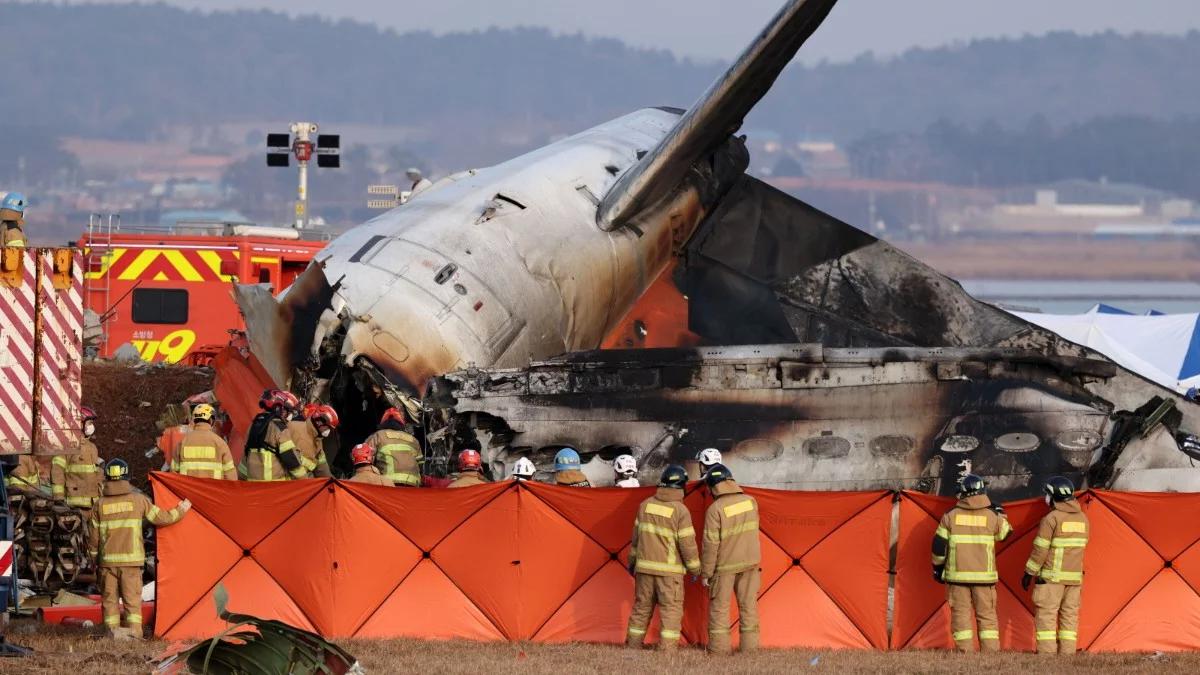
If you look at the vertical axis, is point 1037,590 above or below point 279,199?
below

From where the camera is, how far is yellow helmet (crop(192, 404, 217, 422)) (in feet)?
59.4

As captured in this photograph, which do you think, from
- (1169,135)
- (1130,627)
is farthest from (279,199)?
(1130,627)

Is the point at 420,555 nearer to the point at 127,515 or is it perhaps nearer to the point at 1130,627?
the point at 127,515

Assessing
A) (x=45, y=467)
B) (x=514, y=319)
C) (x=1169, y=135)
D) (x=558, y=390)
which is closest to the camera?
(x=558, y=390)

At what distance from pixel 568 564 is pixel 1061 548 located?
4.68m

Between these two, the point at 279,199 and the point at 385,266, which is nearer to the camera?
the point at 385,266

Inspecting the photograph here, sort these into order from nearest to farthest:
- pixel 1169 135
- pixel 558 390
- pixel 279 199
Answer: pixel 558 390
pixel 1169 135
pixel 279 199

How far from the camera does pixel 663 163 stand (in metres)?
24.5

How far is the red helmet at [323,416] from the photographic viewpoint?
758 inches

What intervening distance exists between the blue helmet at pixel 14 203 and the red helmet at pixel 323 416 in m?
3.87

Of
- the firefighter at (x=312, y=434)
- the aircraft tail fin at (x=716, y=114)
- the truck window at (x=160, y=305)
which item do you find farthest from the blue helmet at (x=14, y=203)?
the truck window at (x=160, y=305)

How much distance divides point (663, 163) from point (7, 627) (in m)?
11.8

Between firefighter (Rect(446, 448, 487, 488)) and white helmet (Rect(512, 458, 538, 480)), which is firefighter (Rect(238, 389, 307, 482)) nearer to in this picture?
firefighter (Rect(446, 448, 487, 488))

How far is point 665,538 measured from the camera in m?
15.8
